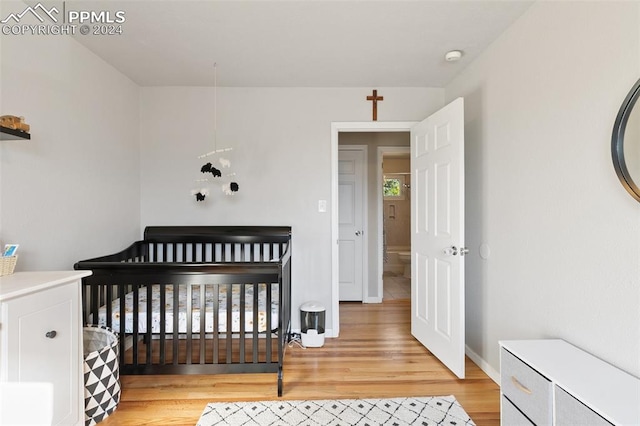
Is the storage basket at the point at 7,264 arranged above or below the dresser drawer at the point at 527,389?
above

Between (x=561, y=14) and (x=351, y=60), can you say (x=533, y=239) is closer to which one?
(x=561, y=14)

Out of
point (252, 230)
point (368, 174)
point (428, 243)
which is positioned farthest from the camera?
point (368, 174)

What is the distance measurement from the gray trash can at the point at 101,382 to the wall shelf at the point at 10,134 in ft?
3.73

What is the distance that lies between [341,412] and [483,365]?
1.16m

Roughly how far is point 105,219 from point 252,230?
3.77 feet

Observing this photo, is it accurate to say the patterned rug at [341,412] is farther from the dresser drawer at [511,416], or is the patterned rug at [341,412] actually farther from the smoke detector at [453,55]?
the smoke detector at [453,55]

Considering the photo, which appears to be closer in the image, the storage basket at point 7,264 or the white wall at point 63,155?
the storage basket at point 7,264

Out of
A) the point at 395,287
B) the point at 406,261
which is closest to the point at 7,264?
the point at 395,287

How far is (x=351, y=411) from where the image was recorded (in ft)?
6.11

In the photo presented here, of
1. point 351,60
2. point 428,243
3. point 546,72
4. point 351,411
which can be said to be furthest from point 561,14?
point 351,411

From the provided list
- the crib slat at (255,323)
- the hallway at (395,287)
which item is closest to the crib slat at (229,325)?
the crib slat at (255,323)

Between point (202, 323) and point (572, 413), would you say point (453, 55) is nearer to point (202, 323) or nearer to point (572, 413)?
point (572, 413)

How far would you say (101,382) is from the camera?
178cm

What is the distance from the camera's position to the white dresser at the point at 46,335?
126cm
